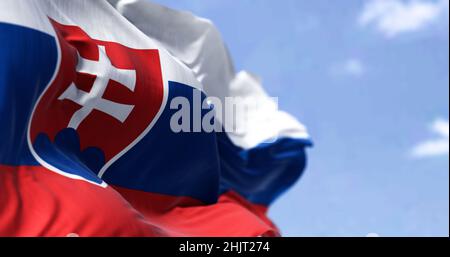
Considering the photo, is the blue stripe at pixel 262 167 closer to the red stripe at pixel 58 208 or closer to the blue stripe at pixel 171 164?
the blue stripe at pixel 171 164

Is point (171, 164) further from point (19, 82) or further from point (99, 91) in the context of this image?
point (19, 82)

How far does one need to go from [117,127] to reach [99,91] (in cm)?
68

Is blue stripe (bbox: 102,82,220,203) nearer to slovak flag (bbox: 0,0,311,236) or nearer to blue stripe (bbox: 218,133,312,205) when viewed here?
slovak flag (bbox: 0,0,311,236)

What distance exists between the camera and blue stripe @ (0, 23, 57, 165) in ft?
25.0

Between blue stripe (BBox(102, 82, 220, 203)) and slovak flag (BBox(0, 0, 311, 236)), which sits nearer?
slovak flag (BBox(0, 0, 311, 236))

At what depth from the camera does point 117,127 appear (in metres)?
9.88

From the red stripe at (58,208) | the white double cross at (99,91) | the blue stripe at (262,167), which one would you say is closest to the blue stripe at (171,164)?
the white double cross at (99,91)

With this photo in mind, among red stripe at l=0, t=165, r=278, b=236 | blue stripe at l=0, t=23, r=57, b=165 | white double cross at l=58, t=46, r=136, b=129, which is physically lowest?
red stripe at l=0, t=165, r=278, b=236

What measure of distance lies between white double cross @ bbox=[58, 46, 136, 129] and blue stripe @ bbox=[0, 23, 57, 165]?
2.19ft

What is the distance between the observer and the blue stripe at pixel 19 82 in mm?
7625

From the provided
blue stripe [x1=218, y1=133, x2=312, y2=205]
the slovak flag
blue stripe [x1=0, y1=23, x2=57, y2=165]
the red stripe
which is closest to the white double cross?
the slovak flag

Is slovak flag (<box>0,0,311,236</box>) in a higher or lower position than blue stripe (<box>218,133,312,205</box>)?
lower

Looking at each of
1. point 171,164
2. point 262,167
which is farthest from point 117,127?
point 262,167
